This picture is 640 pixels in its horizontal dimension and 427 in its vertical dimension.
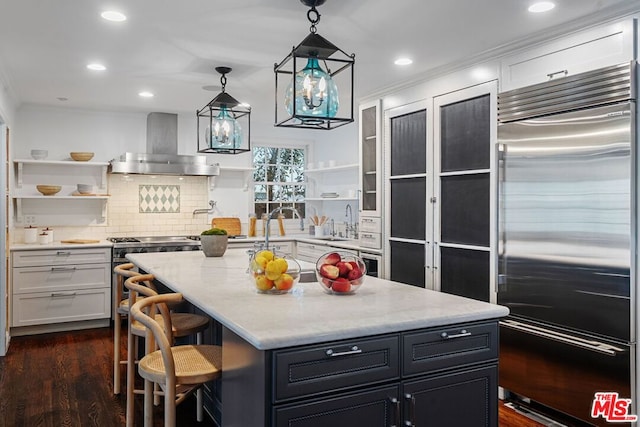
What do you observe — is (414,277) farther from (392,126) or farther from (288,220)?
(288,220)

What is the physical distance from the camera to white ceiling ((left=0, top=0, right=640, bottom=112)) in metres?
3.00

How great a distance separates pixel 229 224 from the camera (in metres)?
6.86

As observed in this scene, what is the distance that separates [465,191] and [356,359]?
99.0 inches

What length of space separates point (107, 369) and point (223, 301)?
8.21 feet

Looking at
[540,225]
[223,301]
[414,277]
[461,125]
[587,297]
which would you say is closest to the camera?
[223,301]

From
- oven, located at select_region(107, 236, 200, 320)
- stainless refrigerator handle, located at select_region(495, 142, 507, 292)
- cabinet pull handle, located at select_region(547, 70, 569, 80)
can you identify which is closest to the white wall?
oven, located at select_region(107, 236, 200, 320)

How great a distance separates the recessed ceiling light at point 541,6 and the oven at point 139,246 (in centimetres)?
427

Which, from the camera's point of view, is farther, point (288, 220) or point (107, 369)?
point (288, 220)

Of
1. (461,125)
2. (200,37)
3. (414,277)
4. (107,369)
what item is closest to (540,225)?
(461,125)

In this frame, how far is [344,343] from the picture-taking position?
1836mm

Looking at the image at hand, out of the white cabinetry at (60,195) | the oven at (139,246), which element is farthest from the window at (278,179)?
the white cabinetry at (60,195)

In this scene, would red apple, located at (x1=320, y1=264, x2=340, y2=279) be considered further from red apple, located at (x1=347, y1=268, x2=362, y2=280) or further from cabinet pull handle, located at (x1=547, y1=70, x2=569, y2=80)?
cabinet pull handle, located at (x1=547, y1=70, x2=569, y2=80)

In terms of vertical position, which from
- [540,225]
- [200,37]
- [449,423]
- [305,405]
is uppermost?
[200,37]

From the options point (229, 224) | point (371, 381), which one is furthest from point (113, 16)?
point (229, 224)
